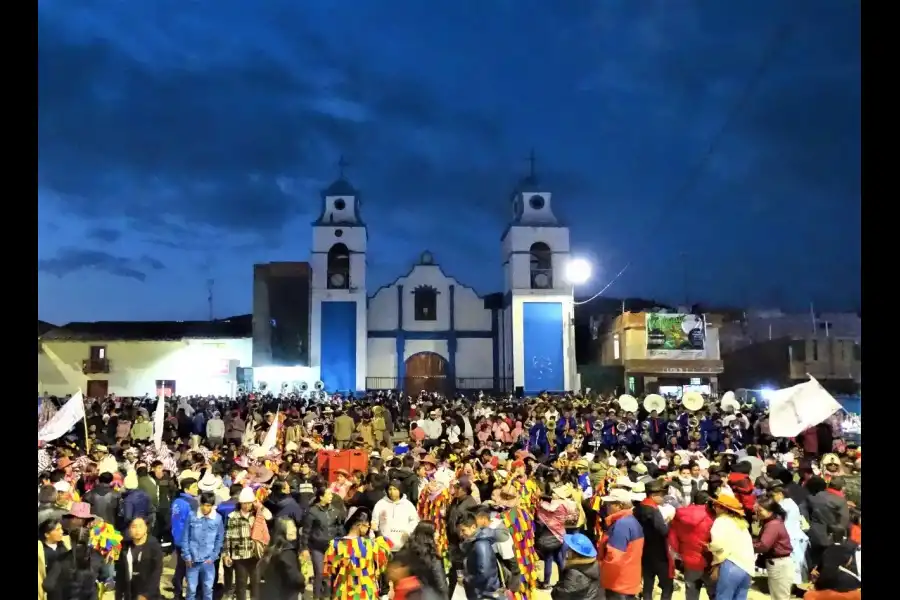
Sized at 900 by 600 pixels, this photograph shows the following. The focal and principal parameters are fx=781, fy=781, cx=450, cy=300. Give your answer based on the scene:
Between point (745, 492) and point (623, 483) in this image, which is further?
point (745, 492)

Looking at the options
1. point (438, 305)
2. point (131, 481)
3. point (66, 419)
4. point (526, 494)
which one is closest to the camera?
point (526, 494)

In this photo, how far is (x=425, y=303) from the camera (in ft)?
107

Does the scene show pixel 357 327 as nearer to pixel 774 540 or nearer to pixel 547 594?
pixel 547 594

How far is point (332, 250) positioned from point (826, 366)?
18.7 metres

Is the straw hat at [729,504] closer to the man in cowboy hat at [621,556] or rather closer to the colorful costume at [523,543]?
the man in cowboy hat at [621,556]

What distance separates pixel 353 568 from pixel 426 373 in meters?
26.1

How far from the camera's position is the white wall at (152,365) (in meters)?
30.5

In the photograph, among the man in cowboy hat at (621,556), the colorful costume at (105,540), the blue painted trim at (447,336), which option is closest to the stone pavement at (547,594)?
the colorful costume at (105,540)

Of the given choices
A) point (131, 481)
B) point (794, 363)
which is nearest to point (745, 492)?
point (131, 481)

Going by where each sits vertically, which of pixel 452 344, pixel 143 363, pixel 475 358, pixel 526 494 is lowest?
pixel 526 494

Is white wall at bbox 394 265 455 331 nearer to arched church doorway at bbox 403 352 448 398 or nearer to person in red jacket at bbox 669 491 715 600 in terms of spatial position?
arched church doorway at bbox 403 352 448 398

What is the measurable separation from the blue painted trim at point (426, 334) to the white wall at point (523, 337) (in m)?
2.41

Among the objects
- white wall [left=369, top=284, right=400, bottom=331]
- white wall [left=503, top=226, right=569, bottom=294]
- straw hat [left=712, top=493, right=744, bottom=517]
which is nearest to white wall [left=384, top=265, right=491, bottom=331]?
white wall [left=369, top=284, right=400, bottom=331]

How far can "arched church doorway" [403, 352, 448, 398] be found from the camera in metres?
31.2
